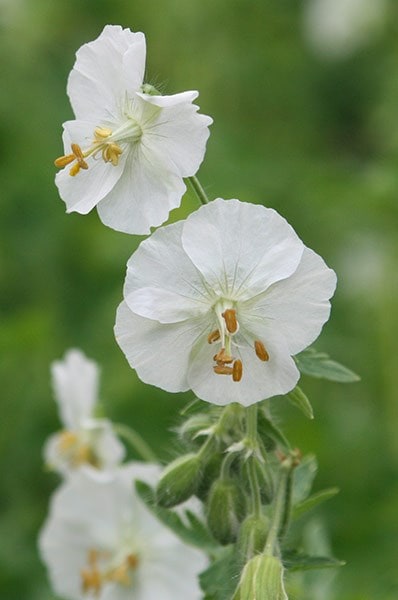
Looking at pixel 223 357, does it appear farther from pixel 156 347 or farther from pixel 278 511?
pixel 278 511

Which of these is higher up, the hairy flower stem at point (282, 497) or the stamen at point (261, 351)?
the stamen at point (261, 351)

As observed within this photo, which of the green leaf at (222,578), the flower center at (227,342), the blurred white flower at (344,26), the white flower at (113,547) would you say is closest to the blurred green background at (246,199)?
the blurred white flower at (344,26)

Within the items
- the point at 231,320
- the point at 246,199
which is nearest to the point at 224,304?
the point at 231,320

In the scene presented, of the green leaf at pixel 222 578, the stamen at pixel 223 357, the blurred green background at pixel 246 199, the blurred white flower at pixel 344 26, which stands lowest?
the green leaf at pixel 222 578

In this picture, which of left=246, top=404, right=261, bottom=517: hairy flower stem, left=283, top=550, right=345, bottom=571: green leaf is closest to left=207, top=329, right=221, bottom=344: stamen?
left=246, top=404, right=261, bottom=517: hairy flower stem

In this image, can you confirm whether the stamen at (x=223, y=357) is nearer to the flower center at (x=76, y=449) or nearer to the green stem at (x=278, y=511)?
the green stem at (x=278, y=511)

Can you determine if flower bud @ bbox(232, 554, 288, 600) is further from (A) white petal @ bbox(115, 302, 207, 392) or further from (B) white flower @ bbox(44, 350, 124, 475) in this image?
(B) white flower @ bbox(44, 350, 124, 475)

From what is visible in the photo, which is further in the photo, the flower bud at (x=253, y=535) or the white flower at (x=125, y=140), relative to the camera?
the flower bud at (x=253, y=535)
